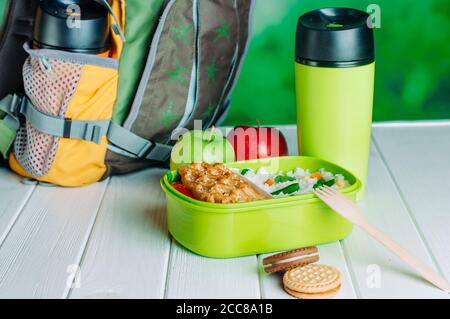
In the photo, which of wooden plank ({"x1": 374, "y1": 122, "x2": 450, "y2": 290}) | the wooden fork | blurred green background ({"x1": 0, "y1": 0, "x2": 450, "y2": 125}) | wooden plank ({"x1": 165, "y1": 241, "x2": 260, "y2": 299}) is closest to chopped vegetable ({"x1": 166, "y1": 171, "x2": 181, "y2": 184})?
wooden plank ({"x1": 165, "y1": 241, "x2": 260, "y2": 299})

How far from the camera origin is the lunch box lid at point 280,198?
1.13m

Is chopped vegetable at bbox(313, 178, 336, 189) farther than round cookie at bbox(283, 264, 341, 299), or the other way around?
chopped vegetable at bbox(313, 178, 336, 189)

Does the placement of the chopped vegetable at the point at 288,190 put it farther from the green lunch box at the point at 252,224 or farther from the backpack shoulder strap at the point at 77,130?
the backpack shoulder strap at the point at 77,130

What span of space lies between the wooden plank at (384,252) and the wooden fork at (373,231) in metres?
0.01

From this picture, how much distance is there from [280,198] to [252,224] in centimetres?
5

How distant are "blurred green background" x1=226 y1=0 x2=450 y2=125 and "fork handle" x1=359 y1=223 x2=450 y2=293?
2.14ft

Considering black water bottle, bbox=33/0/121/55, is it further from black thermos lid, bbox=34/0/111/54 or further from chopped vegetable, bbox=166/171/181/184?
chopped vegetable, bbox=166/171/181/184

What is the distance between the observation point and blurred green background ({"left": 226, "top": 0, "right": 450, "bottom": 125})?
169cm

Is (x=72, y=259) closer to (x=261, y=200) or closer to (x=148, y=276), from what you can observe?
(x=148, y=276)

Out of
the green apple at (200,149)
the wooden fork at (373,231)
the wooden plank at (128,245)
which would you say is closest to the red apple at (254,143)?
the green apple at (200,149)

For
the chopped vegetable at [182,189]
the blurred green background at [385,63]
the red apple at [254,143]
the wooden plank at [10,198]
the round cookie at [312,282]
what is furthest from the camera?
the blurred green background at [385,63]
